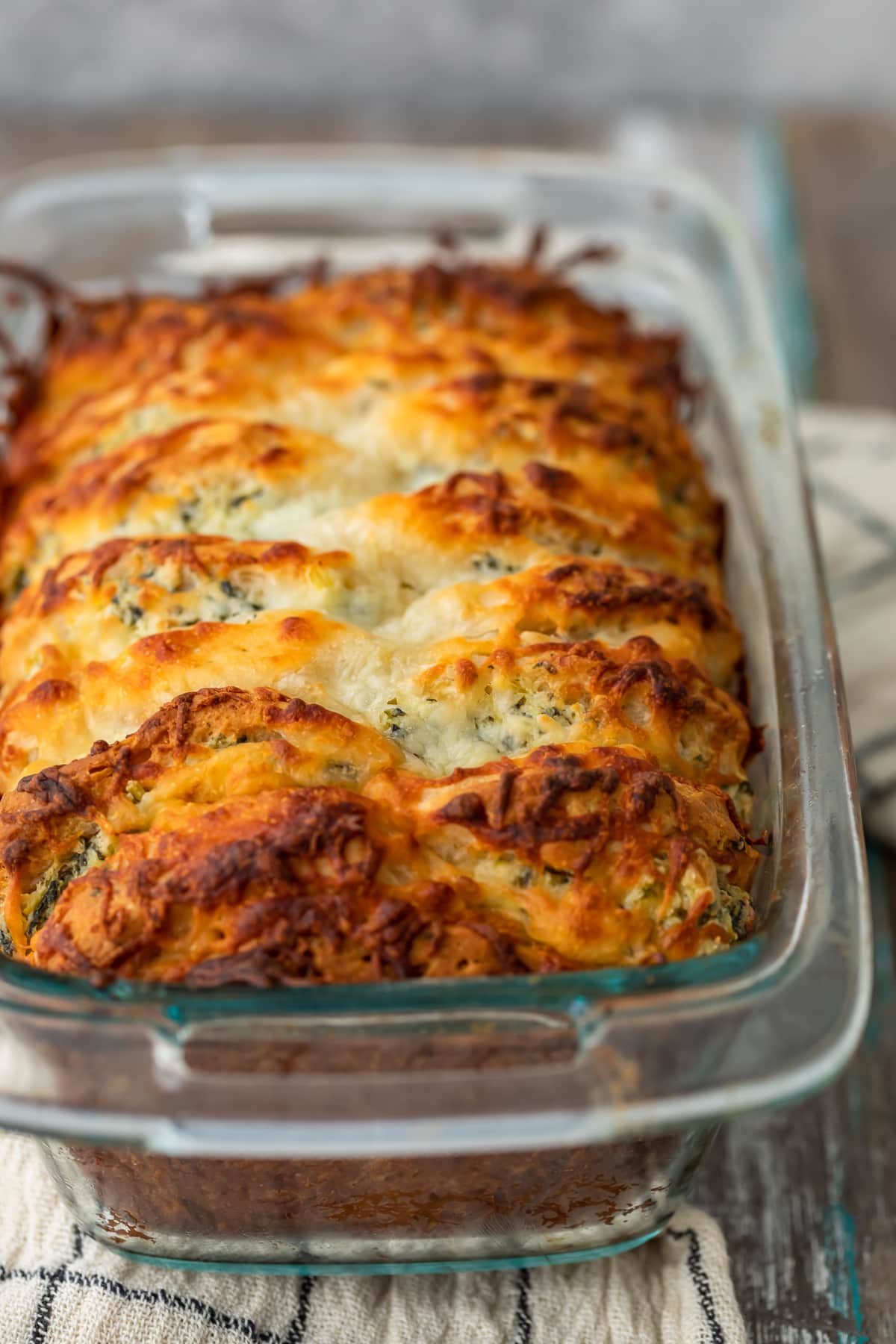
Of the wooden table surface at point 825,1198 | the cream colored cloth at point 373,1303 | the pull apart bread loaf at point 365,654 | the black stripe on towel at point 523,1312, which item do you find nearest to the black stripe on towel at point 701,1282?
the cream colored cloth at point 373,1303

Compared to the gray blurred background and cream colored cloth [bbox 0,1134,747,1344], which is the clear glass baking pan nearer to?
cream colored cloth [bbox 0,1134,747,1344]

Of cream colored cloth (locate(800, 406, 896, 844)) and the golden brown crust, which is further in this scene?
cream colored cloth (locate(800, 406, 896, 844))

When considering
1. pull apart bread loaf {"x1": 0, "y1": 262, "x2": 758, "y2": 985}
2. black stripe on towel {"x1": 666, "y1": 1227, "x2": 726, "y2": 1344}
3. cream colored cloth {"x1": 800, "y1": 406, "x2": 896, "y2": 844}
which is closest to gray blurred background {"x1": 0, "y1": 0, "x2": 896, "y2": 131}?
cream colored cloth {"x1": 800, "y1": 406, "x2": 896, "y2": 844}

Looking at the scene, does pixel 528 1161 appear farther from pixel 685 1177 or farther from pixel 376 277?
pixel 376 277

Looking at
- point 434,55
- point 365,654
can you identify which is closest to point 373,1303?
point 365,654

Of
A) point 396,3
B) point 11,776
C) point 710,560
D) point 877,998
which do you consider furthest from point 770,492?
point 396,3

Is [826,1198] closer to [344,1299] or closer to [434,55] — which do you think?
[344,1299]
